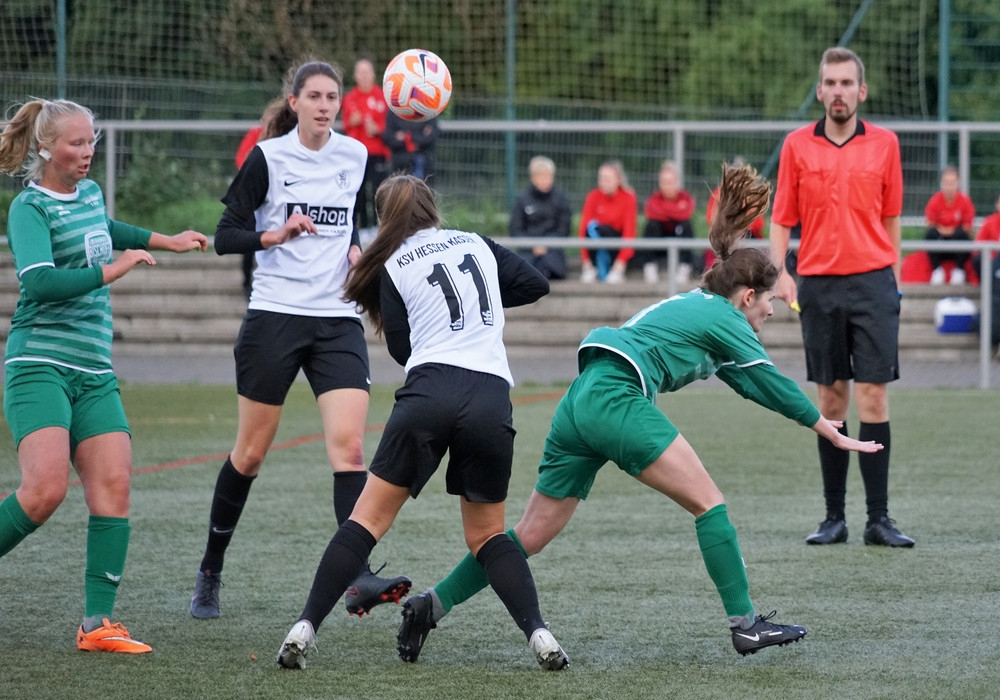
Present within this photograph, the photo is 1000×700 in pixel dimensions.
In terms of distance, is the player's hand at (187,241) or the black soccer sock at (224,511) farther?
the black soccer sock at (224,511)

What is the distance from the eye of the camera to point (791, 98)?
58.2 feet

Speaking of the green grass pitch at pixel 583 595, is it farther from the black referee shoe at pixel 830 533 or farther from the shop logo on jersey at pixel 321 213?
the shop logo on jersey at pixel 321 213

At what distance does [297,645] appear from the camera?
421 cm

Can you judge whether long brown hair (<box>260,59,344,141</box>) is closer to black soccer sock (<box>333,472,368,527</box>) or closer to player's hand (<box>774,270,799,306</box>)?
black soccer sock (<box>333,472,368,527</box>)

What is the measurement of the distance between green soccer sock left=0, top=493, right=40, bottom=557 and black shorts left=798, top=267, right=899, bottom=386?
3491 millimetres

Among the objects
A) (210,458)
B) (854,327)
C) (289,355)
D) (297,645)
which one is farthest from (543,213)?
(297,645)

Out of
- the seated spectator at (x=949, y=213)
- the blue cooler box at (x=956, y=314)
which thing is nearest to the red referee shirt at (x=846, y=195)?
the blue cooler box at (x=956, y=314)

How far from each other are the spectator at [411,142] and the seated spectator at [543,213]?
3.30ft

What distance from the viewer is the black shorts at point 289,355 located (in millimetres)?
5160

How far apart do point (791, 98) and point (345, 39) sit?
5707 mm

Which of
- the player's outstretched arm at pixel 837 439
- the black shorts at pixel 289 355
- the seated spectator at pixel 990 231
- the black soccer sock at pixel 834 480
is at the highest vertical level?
the black shorts at pixel 289 355

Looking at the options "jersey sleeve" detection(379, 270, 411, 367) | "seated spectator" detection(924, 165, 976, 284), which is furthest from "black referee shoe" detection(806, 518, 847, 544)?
"seated spectator" detection(924, 165, 976, 284)

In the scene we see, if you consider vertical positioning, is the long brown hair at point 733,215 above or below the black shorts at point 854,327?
above

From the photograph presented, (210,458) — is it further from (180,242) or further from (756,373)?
(756,373)
